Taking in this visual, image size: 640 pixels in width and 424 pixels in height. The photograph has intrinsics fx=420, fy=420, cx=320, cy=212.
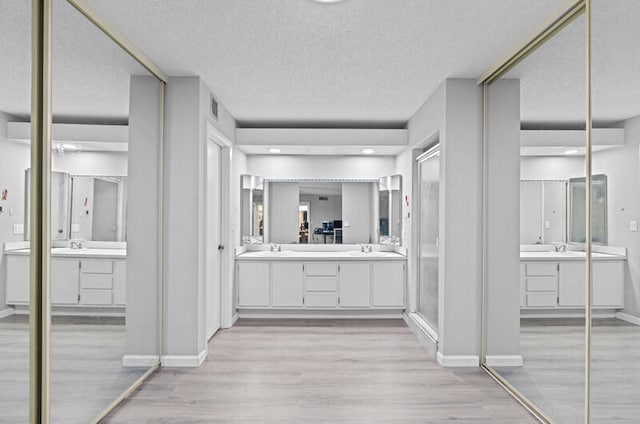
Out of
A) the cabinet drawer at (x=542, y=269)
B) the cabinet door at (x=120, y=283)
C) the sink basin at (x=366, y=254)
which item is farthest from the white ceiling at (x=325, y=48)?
the sink basin at (x=366, y=254)

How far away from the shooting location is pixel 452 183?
366cm

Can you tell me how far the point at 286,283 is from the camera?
5305 mm

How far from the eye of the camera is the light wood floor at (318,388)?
2752 millimetres

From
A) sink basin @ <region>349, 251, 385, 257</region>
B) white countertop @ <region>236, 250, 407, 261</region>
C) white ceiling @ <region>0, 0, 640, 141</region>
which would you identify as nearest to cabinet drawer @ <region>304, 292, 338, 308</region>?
white countertop @ <region>236, 250, 407, 261</region>

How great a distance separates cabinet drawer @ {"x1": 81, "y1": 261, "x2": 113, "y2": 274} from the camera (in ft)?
8.02

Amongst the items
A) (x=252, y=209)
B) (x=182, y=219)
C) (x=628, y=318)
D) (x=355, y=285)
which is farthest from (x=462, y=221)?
(x=252, y=209)

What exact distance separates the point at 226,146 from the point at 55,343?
9.90 ft

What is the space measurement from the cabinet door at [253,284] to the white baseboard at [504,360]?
2765 mm

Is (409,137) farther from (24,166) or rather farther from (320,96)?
(24,166)

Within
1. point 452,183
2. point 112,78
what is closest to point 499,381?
point 452,183

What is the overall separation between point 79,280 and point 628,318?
9.34 feet

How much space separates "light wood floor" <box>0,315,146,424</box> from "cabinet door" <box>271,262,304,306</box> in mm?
2285

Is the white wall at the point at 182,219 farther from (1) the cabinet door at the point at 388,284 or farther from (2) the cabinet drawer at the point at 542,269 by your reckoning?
(2) the cabinet drawer at the point at 542,269

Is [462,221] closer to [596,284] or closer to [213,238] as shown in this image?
[596,284]
